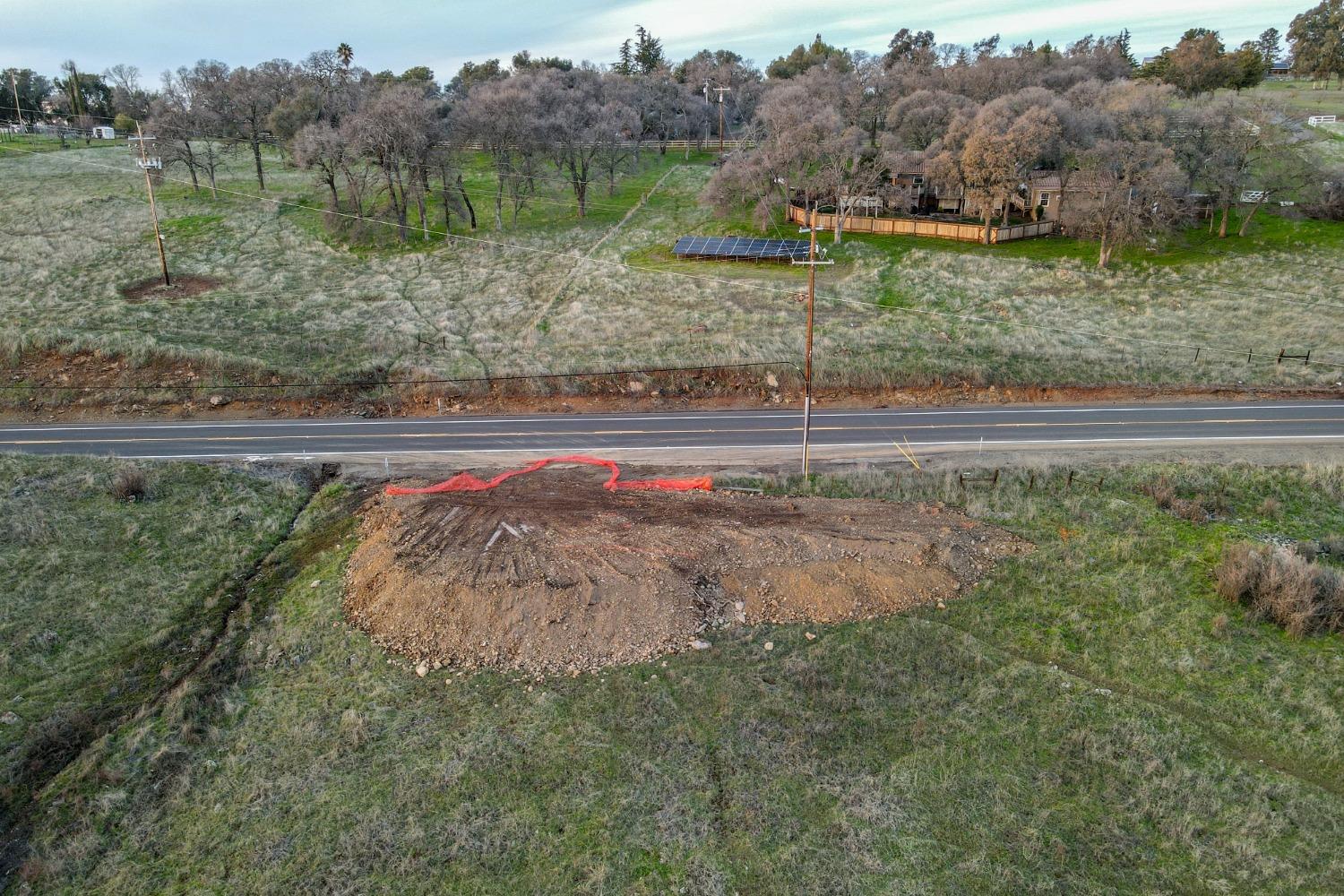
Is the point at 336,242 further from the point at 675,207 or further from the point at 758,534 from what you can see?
the point at 758,534

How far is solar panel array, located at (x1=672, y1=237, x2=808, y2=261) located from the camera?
200 feet

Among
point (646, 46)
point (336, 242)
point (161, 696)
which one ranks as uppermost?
point (646, 46)

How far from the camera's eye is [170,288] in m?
51.9

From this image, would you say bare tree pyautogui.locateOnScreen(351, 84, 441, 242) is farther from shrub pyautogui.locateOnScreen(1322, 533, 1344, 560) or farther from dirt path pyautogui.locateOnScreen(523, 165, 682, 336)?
shrub pyautogui.locateOnScreen(1322, 533, 1344, 560)

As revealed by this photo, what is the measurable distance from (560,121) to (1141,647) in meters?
59.1

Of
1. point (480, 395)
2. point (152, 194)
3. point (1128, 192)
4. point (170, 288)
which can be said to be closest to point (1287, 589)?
point (480, 395)

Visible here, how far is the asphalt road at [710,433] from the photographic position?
1281 inches

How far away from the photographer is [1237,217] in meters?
64.0

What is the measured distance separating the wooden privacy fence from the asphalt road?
29560 mm

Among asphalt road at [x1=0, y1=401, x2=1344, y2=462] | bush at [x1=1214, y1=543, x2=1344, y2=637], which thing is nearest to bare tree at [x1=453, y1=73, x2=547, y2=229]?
asphalt road at [x1=0, y1=401, x2=1344, y2=462]

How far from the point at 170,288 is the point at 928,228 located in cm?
5633

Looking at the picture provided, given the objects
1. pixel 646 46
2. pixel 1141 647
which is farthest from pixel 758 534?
pixel 646 46

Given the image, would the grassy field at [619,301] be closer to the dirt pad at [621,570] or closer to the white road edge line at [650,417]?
the white road edge line at [650,417]

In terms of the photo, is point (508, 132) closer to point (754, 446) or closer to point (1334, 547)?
point (754, 446)
